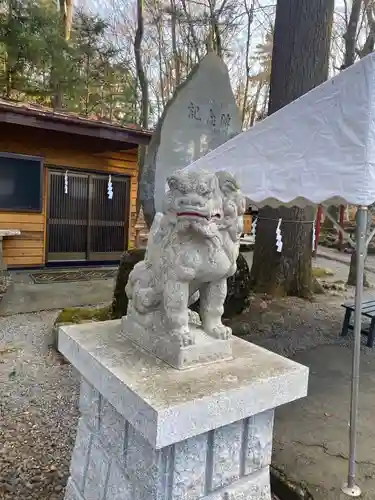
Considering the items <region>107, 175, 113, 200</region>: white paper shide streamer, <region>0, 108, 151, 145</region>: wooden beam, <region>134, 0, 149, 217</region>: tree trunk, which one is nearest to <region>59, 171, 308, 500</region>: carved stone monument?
<region>0, 108, 151, 145</region>: wooden beam

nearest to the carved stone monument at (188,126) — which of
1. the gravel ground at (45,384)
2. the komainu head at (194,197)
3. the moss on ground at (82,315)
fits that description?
the moss on ground at (82,315)

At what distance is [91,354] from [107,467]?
1.51 ft

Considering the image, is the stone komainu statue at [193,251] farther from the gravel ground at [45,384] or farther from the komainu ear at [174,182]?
the gravel ground at [45,384]

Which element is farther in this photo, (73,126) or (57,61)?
(57,61)

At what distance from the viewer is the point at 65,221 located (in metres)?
7.47

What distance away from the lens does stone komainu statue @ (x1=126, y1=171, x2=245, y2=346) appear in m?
1.41

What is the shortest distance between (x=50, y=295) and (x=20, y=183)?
7.84 ft

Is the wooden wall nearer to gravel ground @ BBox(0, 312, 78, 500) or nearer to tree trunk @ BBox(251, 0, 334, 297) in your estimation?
gravel ground @ BBox(0, 312, 78, 500)

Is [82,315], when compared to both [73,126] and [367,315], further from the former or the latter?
[73,126]

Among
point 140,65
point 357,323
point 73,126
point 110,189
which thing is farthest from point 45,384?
point 140,65

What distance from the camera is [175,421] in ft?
3.91

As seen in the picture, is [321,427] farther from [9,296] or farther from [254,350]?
[9,296]

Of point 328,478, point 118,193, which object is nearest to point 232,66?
point 118,193

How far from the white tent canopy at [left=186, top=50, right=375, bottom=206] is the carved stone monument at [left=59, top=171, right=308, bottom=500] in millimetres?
719
